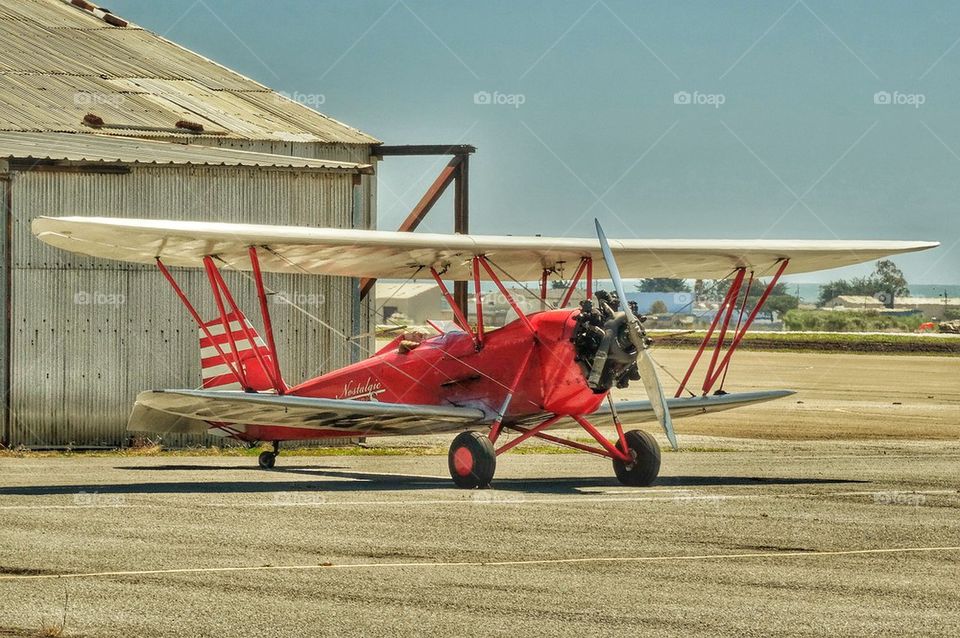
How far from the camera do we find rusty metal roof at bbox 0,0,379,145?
2742cm

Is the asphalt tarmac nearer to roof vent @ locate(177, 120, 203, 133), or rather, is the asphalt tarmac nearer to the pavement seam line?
the pavement seam line

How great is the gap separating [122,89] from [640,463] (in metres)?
18.1

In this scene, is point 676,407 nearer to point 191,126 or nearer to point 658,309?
point 658,309

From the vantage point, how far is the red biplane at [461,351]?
16047mm

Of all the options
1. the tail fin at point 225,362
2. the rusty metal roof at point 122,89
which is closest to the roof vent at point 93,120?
the rusty metal roof at point 122,89

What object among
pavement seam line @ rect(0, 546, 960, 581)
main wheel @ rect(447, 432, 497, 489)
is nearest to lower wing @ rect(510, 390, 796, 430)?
main wheel @ rect(447, 432, 497, 489)

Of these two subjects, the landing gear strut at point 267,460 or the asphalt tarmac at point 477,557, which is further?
the landing gear strut at point 267,460

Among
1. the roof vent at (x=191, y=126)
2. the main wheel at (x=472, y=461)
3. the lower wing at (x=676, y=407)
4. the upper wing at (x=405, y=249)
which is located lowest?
the main wheel at (x=472, y=461)

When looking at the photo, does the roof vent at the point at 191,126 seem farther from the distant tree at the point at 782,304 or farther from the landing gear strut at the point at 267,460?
the distant tree at the point at 782,304

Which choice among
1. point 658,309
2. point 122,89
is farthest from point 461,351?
point 122,89

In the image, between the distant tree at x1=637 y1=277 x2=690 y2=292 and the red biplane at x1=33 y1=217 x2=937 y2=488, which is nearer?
the red biplane at x1=33 y1=217 x2=937 y2=488

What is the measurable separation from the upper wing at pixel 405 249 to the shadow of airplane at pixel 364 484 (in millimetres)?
2955

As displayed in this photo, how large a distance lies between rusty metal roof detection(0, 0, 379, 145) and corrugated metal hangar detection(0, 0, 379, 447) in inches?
6.1

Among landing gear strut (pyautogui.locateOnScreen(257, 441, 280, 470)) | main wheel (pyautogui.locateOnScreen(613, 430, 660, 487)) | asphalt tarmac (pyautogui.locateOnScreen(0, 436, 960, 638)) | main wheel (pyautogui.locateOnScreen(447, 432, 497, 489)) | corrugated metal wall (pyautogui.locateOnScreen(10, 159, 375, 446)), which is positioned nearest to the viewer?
asphalt tarmac (pyautogui.locateOnScreen(0, 436, 960, 638))
